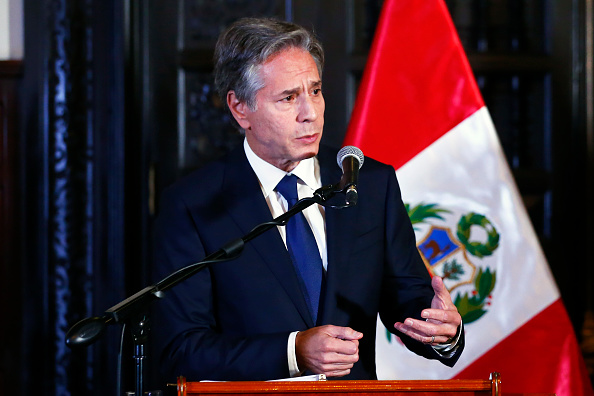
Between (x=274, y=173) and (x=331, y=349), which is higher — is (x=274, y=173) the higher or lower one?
the higher one

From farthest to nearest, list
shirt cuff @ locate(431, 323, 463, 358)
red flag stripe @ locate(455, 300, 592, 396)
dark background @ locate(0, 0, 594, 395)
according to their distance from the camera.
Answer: dark background @ locate(0, 0, 594, 395)
red flag stripe @ locate(455, 300, 592, 396)
shirt cuff @ locate(431, 323, 463, 358)

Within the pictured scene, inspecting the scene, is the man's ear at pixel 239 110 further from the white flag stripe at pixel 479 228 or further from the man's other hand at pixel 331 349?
the white flag stripe at pixel 479 228

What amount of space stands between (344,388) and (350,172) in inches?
16.3

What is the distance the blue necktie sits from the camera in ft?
5.61

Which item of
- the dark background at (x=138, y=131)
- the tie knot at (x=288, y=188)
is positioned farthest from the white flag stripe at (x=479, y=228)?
the tie knot at (x=288, y=188)

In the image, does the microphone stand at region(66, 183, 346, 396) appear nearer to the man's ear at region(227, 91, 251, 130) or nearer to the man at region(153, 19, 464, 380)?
the man at region(153, 19, 464, 380)

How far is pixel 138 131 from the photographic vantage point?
2.79 metres

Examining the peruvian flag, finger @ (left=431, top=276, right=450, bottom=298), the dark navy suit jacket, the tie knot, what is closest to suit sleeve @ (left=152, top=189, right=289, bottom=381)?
the dark navy suit jacket

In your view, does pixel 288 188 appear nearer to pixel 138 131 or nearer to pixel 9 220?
pixel 138 131

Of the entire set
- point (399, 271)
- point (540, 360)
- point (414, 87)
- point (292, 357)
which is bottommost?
point (540, 360)

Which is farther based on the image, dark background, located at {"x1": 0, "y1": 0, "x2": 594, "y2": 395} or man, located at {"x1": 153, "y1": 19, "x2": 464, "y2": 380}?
dark background, located at {"x1": 0, "y1": 0, "x2": 594, "y2": 395}

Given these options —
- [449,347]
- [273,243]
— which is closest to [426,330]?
[449,347]

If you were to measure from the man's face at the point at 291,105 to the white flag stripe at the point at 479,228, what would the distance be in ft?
2.59

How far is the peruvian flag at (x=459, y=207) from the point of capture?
7.72 ft
